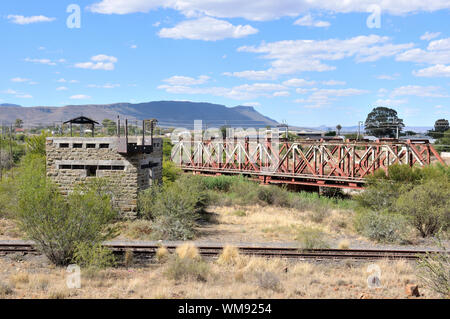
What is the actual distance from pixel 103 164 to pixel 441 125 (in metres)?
102

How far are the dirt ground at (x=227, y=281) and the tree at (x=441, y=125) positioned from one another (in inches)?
3939

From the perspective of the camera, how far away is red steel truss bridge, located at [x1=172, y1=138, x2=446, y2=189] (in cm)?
3322

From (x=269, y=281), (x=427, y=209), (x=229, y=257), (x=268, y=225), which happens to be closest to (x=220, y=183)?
(x=268, y=225)

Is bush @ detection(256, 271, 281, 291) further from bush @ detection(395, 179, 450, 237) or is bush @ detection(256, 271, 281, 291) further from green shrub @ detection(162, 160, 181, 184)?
green shrub @ detection(162, 160, 181, 184)

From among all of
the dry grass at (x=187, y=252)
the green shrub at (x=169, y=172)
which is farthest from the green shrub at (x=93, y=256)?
the green shrub at (x=169, y=172)

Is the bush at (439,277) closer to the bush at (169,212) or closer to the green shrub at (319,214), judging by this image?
the bush at (169,212)

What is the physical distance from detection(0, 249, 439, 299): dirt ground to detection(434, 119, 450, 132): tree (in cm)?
10005

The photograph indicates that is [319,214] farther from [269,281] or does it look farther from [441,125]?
[441,125]

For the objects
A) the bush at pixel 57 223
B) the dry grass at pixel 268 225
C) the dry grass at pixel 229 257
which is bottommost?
the dry grass at pixel 268 225

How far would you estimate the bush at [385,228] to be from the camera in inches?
714

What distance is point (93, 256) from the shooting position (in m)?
12.7
